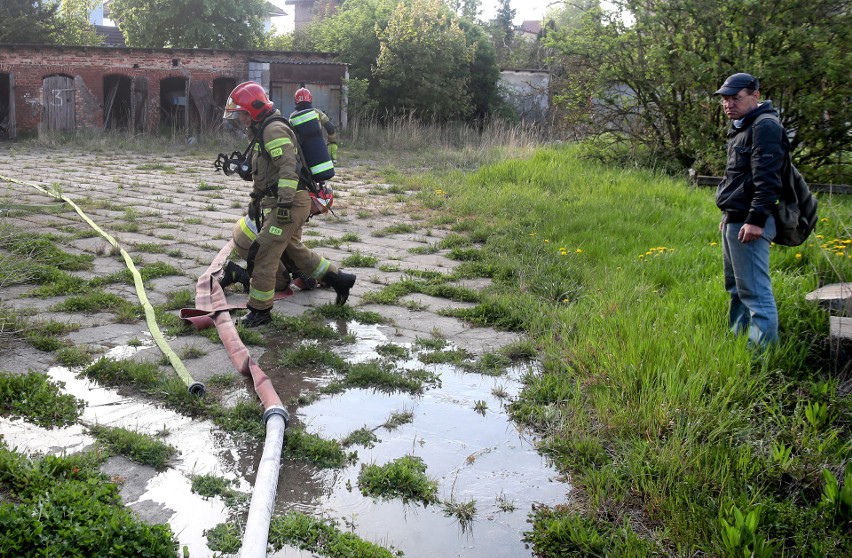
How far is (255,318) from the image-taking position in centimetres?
626

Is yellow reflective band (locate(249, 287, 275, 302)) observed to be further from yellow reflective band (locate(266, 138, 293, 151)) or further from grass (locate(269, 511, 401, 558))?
grass (locate(269, 511, 401, 558))

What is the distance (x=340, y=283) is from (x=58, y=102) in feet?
74.1

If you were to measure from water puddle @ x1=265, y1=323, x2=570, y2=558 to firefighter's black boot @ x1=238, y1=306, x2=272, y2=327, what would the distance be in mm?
1053

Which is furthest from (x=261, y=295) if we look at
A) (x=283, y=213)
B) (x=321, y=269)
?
(x=321, y=269)

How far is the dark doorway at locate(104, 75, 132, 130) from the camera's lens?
2656cm

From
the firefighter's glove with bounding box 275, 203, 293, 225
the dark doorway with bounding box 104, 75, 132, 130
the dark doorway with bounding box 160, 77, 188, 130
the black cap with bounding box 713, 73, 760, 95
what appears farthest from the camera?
the dark doorway with bounding box 160, 77, 188, 130

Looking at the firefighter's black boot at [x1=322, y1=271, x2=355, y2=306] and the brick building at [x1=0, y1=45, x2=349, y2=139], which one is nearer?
the firefighter's black boot at [x1=322, y1=271, x2=355, y2=306]

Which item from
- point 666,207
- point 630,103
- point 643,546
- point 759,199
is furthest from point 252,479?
point 630,103

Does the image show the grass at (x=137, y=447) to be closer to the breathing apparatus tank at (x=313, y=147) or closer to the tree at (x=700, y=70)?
the breathing apparatus tank at (x=313, y=147)

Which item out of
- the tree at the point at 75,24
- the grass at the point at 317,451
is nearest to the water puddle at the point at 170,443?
the grass at the point at 317,451

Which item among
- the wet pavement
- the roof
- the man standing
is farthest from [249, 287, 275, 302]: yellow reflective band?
the roof

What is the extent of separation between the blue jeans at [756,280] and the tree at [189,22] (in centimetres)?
3239

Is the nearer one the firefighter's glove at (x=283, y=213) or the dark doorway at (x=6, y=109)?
the firefighter's glove at (x=283, y=213)

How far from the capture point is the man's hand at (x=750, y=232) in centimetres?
488
